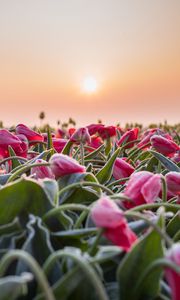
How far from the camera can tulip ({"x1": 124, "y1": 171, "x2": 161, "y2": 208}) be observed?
0.98 metres

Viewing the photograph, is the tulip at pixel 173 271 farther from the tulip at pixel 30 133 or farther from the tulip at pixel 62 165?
the tulip at pixel 30 133

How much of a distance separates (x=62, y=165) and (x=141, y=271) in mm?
410

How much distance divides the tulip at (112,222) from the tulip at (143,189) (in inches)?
7.7

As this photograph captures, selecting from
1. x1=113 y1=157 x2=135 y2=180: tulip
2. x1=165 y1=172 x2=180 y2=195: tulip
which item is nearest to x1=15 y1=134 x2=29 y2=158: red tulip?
x1=113 y1=157 x2=135 y2=180: tulip

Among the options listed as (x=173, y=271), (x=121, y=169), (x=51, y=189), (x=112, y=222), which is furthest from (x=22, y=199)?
(x=121, y=169)

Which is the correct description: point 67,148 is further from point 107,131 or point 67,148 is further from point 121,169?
point 107,131

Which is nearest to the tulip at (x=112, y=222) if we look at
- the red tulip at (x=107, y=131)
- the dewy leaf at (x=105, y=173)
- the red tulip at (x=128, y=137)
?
the dewy leaf at (x=105, y=173)

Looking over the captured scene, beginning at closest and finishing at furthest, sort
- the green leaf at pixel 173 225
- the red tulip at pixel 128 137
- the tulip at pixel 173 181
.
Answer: the green leaf at pixel 173 225
the tulip at pixel 173 181
the red tulip at pixel 128 137

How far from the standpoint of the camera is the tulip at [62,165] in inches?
42.9

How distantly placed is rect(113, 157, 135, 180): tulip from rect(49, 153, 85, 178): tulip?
0.37m

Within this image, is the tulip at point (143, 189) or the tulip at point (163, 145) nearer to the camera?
the tulip at point (143, 189)

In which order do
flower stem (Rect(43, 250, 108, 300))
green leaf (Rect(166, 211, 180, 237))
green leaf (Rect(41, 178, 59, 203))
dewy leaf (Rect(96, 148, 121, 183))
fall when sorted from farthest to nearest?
dewy leaf (Rect(96, 148, 121, 183))
green leaf (Rect(166, 211, 180, 237))
green leaf (Rect(41, 178, 59, 203))
flower stem (Rect(43, 250, 108, 300))

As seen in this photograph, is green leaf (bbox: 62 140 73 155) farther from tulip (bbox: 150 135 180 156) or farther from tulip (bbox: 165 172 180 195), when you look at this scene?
tulip (bbox: 165 172 180 195)

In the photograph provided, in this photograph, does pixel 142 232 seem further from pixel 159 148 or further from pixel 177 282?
pixel 159 148
